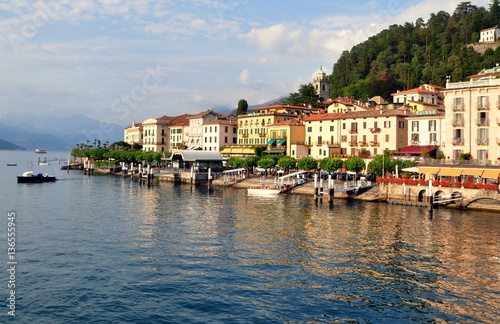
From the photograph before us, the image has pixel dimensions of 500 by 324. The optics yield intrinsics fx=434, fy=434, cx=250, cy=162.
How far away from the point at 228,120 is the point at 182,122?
27.7 metres

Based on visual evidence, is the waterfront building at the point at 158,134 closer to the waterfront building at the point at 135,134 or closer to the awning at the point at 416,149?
the waterfront building at the point at 135,134

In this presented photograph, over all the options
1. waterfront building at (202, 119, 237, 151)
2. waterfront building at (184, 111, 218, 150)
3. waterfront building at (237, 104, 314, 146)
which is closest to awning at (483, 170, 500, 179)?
waterfront building at (237, 104, 314, 146)

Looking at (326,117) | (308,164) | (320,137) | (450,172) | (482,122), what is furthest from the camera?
(320,137)

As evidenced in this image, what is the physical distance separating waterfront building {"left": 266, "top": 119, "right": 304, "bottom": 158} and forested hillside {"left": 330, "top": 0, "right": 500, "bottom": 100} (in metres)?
47.8

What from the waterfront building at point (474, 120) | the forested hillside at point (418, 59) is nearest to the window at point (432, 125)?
the waterfront building at point (474, 120)

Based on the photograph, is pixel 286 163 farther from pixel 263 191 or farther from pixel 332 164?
pixel 263 191

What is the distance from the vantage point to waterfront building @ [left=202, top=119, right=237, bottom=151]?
126375 millimetres

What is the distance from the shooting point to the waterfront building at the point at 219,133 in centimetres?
12638

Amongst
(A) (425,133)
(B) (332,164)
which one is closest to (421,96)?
(A) (425,133)

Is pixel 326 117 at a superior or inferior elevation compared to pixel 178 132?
superior

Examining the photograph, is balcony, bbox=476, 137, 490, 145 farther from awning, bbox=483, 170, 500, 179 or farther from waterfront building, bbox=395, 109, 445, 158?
waterfront building, bbox=395, 109, 445, 158

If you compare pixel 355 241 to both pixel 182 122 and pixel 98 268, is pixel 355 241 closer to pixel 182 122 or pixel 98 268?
pixel 98 268

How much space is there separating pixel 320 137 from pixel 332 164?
60.6 ft

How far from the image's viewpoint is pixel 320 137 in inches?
3883
